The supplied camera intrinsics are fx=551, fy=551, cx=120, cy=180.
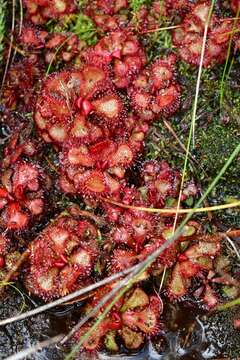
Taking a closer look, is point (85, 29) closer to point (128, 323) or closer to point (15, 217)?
point (15, 217)

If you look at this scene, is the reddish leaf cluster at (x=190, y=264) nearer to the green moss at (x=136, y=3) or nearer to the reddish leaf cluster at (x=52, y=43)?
the reddish leaf cluster at (x=52, y=43)

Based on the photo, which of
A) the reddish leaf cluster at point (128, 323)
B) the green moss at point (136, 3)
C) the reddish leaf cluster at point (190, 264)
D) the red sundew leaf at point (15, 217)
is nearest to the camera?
the reddish leaf cluster at point (128, 323)

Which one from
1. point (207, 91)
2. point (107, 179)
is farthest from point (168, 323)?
point (207, 91)

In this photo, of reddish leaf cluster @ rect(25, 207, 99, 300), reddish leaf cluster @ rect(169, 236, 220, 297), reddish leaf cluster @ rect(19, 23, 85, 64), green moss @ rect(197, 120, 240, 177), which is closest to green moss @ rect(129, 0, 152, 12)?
reddish leaf cluster @ rect(19, 23, 85, 64)

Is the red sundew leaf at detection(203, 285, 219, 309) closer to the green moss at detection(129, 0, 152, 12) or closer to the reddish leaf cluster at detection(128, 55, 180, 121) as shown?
the reddish leaf cluster at detection(128, 55, 180, 121)

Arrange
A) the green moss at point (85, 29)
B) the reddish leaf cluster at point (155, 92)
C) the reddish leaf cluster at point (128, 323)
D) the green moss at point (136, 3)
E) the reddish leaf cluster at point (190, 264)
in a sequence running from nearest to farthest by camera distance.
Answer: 1. the reddish leaf cluster at point (128, 323)
2. the reddish leaf cluster at point (190, 264)
3. the reddish leaf cluster at point (155, 92)
4. the green moss at point (136, 3)
5. the green moss at point (85, 29)

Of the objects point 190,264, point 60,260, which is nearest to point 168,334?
point 190,264

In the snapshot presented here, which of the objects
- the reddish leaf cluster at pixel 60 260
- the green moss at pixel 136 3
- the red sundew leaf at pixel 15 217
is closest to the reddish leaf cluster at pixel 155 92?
the green moss at pixel 136 3

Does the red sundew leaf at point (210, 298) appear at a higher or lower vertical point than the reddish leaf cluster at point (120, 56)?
lower
